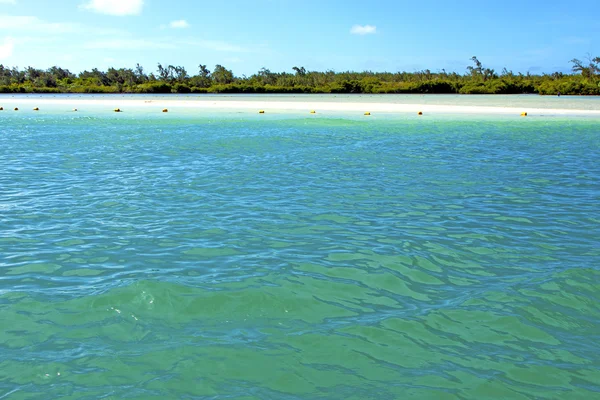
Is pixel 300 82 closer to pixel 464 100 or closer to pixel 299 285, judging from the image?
pixel 464 100

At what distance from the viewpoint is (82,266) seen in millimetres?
7574

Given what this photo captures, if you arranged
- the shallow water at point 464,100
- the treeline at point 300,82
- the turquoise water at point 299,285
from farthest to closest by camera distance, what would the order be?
the treeline at point 300,82, the shallow water at point 464,100, the turquoise water at point 299,285

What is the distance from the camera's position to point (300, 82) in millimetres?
130375

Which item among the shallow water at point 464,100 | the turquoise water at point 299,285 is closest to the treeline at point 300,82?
the shallow water at point 464,100

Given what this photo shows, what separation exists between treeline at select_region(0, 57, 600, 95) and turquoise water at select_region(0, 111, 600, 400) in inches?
3501

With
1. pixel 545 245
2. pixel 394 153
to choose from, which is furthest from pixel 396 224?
pixel 394 153

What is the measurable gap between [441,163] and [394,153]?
3.18 metres

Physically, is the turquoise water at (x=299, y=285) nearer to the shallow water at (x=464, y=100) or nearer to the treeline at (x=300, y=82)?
the shallow water at (x=464, y=100)

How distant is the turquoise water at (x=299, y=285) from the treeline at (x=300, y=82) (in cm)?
8892

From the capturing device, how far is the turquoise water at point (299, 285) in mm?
4820

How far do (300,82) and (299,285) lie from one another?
12728 centimetres

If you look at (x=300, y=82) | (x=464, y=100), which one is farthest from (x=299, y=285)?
(x=300, y=82)

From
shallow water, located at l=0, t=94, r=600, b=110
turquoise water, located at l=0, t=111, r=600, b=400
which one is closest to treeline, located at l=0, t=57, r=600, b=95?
shallow water, located at l=0, t=94, r=600, b=110

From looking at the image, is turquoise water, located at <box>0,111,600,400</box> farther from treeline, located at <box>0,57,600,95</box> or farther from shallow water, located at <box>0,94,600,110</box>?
treeline, located at <box>0,57,600,95</box>
